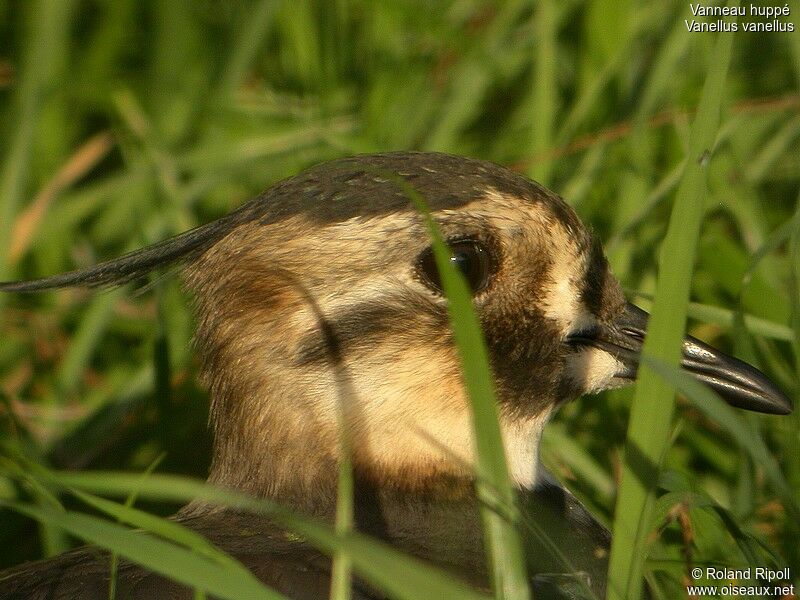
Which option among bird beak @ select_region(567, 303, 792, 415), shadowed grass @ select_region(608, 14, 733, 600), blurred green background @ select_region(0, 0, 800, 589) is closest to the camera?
shadowed grass @ select_region(608, 14, 733, 600)

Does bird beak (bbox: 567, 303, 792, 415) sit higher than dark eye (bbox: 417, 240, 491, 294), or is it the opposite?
dark eye (bbox: 417, 240, 491, 294)

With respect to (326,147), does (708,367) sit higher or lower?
lower

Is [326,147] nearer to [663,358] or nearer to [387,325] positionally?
[387,325]

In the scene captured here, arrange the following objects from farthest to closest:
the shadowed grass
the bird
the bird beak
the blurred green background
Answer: the blurred green background → the bird beak → the bird → the shadowed grass

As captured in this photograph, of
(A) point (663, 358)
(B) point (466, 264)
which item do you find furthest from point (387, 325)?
(A) point (663, 358)

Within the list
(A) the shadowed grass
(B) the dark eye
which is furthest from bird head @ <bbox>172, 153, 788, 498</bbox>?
(A) the shadowed grass

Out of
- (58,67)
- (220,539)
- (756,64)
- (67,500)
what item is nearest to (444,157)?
(220,539)

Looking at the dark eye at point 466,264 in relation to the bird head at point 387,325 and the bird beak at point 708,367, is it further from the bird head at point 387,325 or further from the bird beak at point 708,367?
the bird beak at point 708,367

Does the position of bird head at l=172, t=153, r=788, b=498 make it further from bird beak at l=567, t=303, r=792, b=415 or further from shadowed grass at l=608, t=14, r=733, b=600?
shadowed grass at l=608, t=14, r=733, b=600
